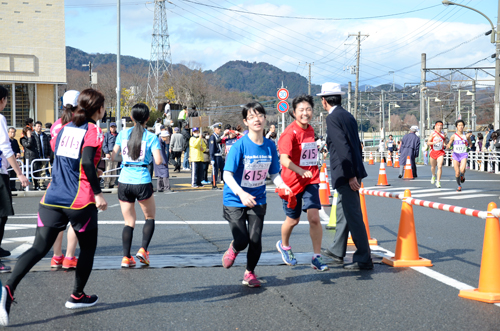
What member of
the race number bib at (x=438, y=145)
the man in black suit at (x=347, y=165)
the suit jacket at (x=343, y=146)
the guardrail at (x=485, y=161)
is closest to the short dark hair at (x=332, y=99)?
the man in black suit at (x=347, y=165)

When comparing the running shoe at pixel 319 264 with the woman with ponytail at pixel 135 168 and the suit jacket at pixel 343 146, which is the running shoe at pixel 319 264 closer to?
the suit jacket at pixel 343 146

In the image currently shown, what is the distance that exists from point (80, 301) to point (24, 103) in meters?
26.5

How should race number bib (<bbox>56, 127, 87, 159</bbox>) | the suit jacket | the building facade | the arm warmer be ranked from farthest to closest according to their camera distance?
the building facade < the suit jacket < race number bib (<bbox>56, 127, 87, 159</bbox>) < the arm warmer

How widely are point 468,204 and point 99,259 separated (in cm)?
926

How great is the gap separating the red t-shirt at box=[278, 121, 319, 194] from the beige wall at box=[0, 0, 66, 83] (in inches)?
1006

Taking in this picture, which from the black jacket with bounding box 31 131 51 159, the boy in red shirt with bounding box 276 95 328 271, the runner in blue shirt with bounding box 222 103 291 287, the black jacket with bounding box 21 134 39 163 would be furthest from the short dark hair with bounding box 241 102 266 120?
the black jacket with bounding box 31 131 51 159

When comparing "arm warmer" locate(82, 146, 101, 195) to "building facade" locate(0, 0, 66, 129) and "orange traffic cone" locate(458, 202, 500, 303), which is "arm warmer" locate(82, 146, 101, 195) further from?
"building facade" locate(0, 0, 66, 129)

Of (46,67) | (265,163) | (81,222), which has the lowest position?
(81,222)

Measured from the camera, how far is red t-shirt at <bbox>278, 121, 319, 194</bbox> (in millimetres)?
5855

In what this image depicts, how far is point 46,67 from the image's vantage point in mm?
28594

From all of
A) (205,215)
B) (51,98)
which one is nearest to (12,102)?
(51,98)

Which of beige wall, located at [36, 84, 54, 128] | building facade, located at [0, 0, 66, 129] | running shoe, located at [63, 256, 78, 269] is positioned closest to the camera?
running shoe, located at [63, 256, 78, 269]

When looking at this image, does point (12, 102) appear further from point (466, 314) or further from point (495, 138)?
point (466, 314)

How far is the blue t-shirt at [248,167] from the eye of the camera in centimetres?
500
